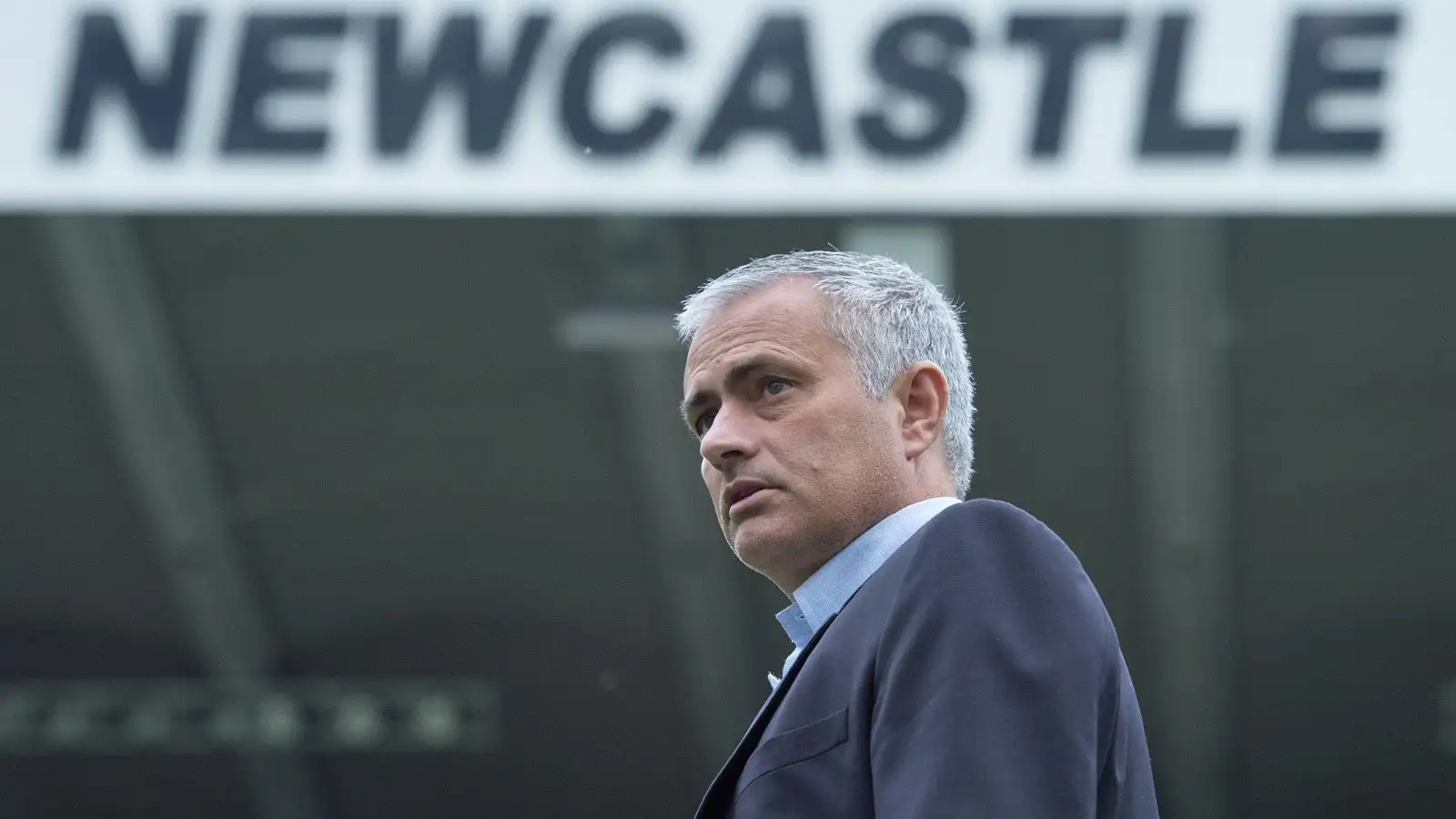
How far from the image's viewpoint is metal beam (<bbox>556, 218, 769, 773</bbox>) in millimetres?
7465

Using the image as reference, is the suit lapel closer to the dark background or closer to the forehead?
the forehead

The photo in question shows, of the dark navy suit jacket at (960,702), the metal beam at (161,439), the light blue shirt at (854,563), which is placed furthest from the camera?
the metal beam at (161,439)

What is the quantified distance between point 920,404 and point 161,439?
286 inches

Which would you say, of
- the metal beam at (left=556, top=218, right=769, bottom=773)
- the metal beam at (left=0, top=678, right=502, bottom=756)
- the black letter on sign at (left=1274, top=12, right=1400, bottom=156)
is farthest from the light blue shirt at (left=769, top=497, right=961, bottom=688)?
the metal beam at (left=0, top=678, right=502, bottom=756)

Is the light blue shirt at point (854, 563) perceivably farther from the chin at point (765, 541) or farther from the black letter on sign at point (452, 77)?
the black letter on sign at point (452, 77)

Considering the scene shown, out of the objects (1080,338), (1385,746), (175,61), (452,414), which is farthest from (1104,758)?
(1385,746)

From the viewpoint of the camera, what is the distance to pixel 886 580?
1.35 metres

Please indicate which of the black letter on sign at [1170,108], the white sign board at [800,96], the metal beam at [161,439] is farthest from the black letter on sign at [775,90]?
the metal beam at [161,439]

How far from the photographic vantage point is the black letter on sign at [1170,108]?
659 cm

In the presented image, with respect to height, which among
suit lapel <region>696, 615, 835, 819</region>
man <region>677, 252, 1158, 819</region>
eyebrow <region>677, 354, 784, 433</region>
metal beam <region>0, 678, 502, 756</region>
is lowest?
metal beam <region>0, 678, 502, 756</region>

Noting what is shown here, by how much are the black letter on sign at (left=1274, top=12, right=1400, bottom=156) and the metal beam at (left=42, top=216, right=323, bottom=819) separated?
473 cm

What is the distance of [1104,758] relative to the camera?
1.30m

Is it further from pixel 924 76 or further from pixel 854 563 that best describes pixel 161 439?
pixel 854 563

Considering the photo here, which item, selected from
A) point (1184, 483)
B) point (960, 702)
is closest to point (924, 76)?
point (1184, 483)
